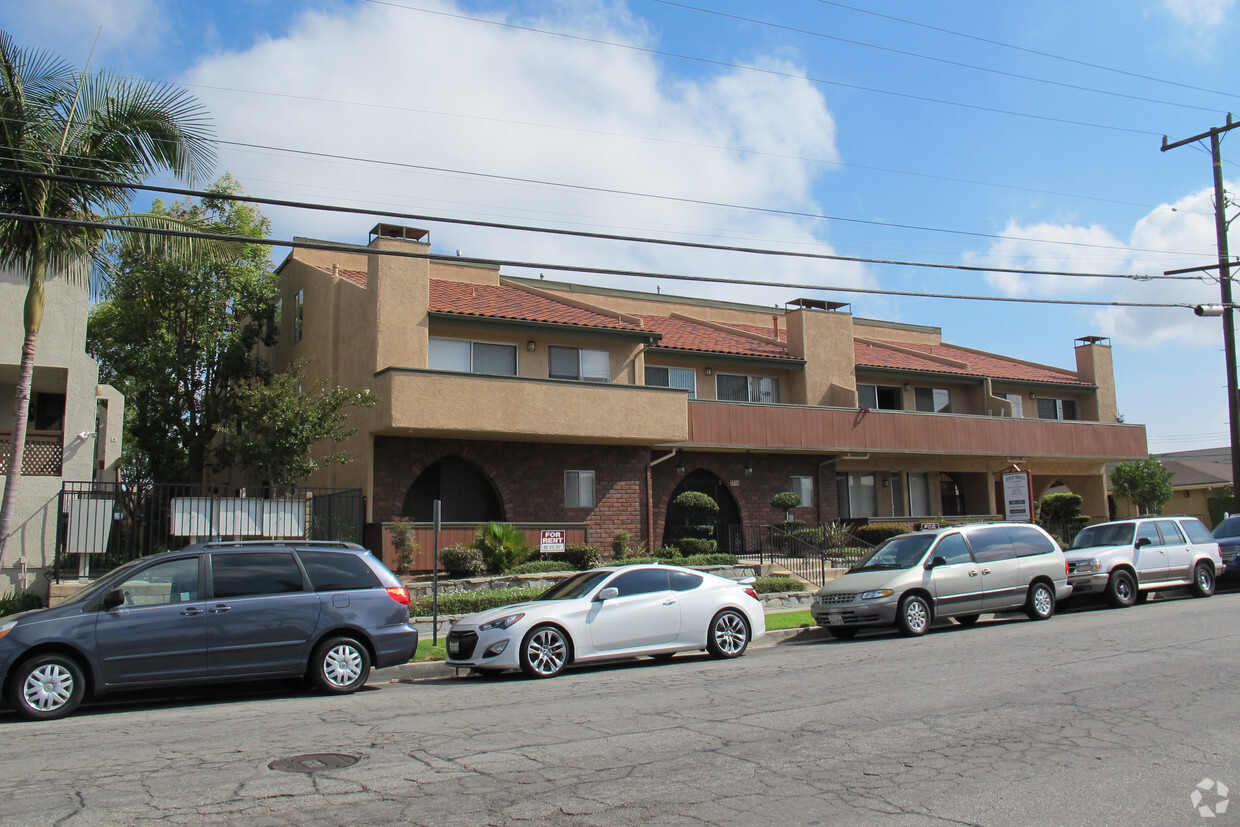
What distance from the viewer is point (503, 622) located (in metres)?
12.5

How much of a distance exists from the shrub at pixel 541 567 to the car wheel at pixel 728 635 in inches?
312

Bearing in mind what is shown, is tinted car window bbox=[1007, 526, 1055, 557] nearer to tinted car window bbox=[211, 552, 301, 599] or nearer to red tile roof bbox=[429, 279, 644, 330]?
tinted car window bbox=[211, 552, 301, 599]

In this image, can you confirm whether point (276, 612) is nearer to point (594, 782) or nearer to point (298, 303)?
point (594, 782)

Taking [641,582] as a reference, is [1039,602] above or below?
below

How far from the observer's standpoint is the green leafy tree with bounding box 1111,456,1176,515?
36.4 metres

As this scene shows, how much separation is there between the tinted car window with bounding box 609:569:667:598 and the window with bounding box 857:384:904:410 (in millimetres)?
21564

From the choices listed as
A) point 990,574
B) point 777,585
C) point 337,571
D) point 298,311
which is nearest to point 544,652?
point 337,571

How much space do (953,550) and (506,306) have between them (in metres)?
13.4

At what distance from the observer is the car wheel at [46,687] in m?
10.0

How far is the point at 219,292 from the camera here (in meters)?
29.3

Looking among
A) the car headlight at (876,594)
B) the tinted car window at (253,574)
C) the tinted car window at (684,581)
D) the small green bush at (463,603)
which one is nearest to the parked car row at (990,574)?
the car headlight at (876,594)

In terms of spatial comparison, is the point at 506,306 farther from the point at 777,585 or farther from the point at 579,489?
the point at 777,585

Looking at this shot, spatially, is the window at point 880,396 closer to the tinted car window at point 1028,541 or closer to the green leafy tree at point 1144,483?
the green leafy tree at point 1144,483

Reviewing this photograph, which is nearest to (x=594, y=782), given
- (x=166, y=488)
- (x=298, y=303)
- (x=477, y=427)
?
(x=166, y=488)
